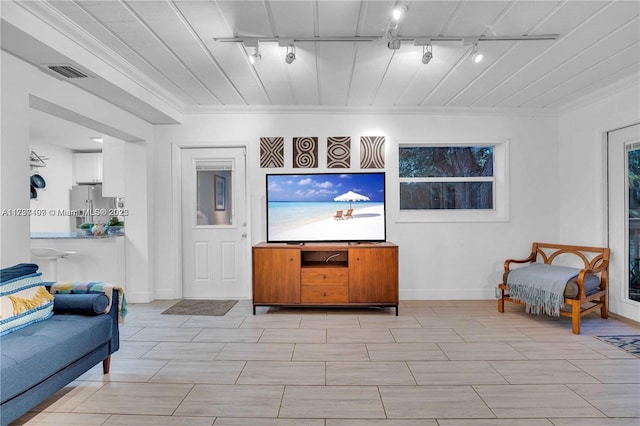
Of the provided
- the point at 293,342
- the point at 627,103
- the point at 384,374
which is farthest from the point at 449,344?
the point at 627,103

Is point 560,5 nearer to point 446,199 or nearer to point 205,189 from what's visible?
point 446,199

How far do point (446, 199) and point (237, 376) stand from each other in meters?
3.35

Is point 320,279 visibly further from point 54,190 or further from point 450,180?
point 54,190

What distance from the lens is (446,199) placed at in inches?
182

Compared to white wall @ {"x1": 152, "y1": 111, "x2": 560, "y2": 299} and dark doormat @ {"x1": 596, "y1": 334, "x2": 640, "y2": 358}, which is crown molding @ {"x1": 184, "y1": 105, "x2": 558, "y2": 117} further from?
dark doormat @ {"x1": 596, "y1": 334, "x2": 640, "y2": 358}

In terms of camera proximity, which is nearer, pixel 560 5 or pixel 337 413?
pixel 337 413

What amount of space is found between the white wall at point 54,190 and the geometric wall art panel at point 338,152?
5.17 metres

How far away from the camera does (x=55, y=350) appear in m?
1.97

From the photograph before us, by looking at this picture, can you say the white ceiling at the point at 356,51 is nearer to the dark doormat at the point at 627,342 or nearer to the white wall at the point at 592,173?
the white wall at the point at 592,173

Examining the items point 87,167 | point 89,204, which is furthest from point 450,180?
point 87,167

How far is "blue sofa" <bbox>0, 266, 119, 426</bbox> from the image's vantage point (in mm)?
1739

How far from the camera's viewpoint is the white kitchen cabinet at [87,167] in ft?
21.9

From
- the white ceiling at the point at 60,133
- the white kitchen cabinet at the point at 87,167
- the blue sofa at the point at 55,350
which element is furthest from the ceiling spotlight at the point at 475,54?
the white kitchen cabinet at the point at 87,167

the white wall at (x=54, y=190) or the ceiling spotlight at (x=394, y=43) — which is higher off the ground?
the ceiling spotlight at (x=394, y=43)
